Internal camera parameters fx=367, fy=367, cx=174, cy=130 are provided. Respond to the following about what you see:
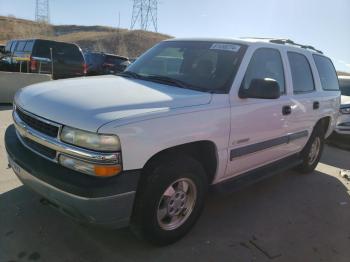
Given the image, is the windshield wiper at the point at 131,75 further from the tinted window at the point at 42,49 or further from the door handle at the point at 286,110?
the tinted window at the point at 42,49

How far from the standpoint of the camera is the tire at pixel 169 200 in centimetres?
294

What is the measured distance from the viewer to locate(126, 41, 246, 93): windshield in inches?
144

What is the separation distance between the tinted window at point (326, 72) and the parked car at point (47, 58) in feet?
31.1

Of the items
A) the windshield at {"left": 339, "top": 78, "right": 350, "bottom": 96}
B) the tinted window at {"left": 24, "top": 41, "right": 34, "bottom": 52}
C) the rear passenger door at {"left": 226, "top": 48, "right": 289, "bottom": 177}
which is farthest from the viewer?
the tinted window at {"left": 24, "top": 41, "right": 34, "bottom": 52}

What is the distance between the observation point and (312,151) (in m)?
5.80

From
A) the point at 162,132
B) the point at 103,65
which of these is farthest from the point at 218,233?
the point at 103,65

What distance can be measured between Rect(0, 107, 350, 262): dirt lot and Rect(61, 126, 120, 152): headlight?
1.02m

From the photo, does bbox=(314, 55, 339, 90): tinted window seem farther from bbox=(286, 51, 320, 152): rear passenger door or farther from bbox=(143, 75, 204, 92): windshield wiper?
bbox=(143, 75, 204, 92): windshield wiper

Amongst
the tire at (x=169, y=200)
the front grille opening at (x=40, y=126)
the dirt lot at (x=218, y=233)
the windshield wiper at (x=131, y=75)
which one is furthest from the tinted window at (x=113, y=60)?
the tire at (x=169, y=200)

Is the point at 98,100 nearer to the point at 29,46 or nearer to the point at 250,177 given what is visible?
the point at 250,177

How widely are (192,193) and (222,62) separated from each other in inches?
54.9

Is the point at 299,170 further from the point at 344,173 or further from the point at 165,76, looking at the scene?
the point at 165,76

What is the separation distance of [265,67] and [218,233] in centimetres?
191

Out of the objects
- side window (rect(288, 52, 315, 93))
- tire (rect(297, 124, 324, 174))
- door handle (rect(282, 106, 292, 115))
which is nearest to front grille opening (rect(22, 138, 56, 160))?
door handle (rect(282, 106, 292, 115))
